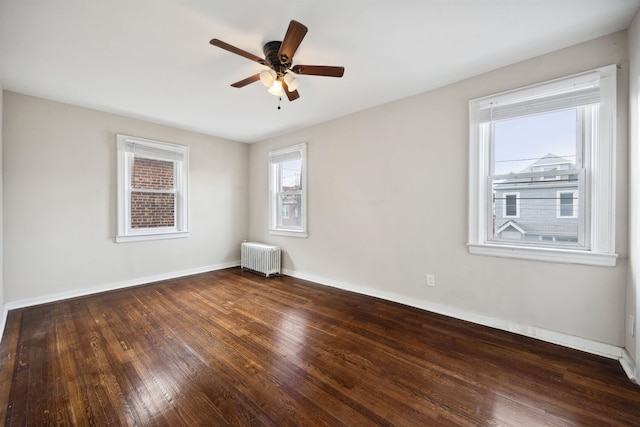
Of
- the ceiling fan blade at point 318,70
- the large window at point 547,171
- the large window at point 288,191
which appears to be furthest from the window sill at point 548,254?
the large window at point 288,191

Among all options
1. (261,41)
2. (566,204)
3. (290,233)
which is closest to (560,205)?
(566,204)

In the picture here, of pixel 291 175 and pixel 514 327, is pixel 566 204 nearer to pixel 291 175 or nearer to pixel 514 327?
pixel 514 327

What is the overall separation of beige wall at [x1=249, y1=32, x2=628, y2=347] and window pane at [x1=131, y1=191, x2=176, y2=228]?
212cm

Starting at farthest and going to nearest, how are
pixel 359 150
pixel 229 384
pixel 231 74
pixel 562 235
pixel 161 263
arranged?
pixel 161 263 < pixel 359 150 < pixel 231 74 < pixel 562 235 < pixel 229 384

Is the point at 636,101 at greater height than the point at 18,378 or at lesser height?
greater

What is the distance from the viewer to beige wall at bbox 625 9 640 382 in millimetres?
1767

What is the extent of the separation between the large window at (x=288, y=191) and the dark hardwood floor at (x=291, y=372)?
1.88 m

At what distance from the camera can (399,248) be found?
10.6ft

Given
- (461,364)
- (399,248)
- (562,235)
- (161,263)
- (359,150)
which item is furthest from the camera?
(161,263)

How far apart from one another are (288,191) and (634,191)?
405 cm

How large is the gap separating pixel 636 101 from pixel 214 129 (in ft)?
16.0

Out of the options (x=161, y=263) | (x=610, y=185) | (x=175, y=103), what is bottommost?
(x=161, y=263)

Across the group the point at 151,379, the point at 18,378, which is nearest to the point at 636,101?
the point at 151,379

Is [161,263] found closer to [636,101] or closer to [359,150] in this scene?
[359,150]
